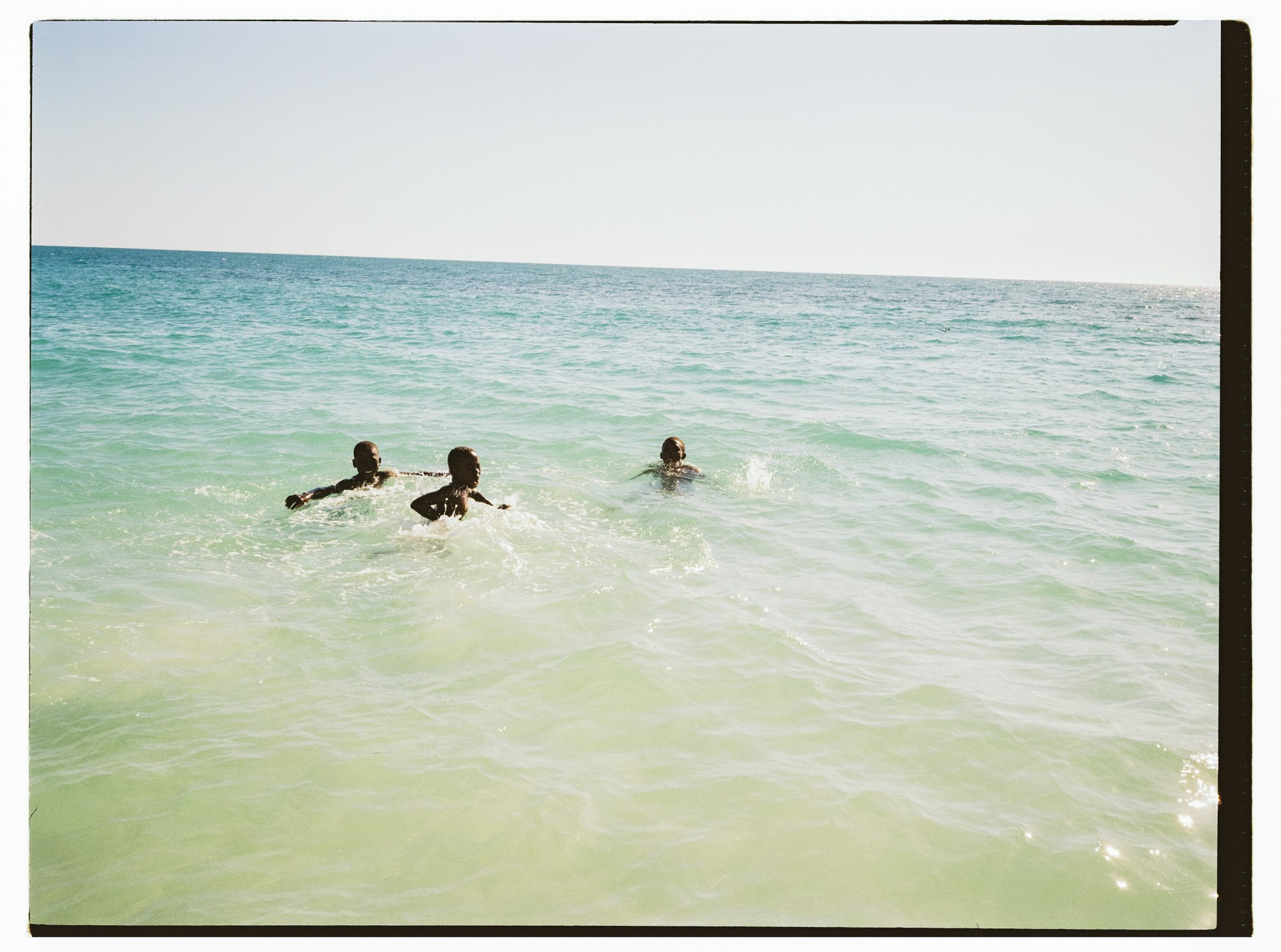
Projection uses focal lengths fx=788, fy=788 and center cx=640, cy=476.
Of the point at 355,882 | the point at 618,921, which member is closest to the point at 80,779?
the point at 355,882

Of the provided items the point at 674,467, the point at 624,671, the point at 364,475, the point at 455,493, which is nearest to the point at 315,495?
the point at 364,475

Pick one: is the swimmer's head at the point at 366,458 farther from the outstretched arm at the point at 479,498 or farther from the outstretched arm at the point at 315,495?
the outstretched arm at the point at 479,498

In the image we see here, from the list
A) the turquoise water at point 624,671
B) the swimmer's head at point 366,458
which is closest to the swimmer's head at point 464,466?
the turquoise water at point 624,671

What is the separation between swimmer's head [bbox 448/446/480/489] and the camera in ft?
22.9

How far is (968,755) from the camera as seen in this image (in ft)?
12.3

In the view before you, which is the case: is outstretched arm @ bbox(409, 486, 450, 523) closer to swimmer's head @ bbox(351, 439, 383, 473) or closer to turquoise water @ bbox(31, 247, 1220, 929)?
turquoise water @ bbox(31, 247, 1220, 929)

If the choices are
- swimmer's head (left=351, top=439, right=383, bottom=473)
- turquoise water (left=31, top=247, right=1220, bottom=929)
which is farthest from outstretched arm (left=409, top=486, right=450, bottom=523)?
swimmer's head (left=351, top=439, right=383, bottom=473)

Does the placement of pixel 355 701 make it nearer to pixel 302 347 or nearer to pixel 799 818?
pixel 799 818

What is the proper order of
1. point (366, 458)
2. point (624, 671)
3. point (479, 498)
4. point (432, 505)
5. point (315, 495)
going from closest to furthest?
point (624, 671), point (432, 505), point (479, 498), point (315, 495), point (366, 458)

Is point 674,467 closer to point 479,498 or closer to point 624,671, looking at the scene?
point 479,498

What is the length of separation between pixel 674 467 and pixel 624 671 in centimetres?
431

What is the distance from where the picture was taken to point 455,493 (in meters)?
6.96

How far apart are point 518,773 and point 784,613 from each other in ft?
7.82

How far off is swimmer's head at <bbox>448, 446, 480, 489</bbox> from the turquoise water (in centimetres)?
42
